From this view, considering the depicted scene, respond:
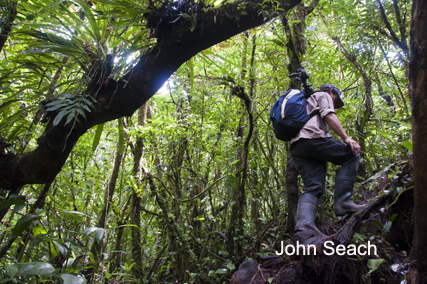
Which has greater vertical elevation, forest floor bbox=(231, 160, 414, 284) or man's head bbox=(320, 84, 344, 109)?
man's head bbox=(320, 84, 344, 109)

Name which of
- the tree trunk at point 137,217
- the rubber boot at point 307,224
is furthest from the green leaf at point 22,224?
the rubber boot at point 307,224

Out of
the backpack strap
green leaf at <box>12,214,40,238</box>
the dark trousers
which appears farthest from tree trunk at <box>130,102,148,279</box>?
the dark trousers

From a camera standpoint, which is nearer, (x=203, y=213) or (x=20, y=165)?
(x=20, y=165)

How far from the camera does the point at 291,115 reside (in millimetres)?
2590

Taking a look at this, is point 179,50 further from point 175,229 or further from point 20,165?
point 175,229

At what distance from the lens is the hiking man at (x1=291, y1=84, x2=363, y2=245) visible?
88.7 inches

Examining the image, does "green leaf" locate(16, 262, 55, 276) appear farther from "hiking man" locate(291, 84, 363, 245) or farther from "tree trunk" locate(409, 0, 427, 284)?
"tree trunk" locate(409, 0, 427, 284)

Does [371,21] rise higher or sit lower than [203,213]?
higher

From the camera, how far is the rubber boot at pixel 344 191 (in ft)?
7.44

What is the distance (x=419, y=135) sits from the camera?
41.7 inches

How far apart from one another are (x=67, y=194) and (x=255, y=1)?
3969 millimetres

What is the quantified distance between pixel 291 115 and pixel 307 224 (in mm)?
1089

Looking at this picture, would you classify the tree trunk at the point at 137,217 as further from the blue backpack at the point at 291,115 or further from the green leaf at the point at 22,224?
the blue backpack at the point at 291,115

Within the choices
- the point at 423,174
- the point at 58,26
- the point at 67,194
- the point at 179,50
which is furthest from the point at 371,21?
the point at 67,194
